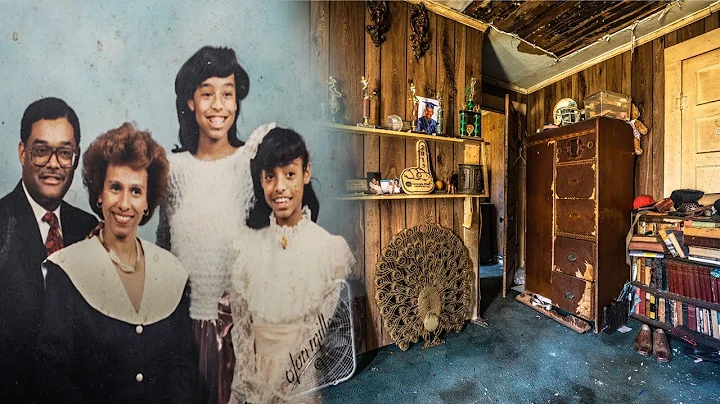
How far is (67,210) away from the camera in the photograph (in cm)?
85

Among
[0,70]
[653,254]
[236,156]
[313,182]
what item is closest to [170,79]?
→ [236,156]

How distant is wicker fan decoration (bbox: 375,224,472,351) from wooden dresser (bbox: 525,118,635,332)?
35.6 inches

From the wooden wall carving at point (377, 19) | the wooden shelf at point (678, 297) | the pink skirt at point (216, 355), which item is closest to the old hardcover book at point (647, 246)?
the wooden shelf at point (678, 297)

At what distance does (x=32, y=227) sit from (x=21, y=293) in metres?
0.20

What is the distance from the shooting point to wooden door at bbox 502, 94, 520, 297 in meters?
2.66

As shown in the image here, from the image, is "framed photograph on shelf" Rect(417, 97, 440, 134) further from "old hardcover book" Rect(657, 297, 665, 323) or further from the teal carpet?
"old hardcover book" Rect(657, 297, 665, 323)

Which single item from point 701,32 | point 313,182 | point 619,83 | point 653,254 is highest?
point 701,32

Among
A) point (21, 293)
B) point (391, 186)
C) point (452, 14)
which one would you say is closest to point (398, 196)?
point (391, 186)

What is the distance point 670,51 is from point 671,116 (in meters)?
0.49

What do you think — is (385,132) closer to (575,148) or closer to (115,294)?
(115,294)

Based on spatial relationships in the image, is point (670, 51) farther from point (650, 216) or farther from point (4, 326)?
point (4, 326)

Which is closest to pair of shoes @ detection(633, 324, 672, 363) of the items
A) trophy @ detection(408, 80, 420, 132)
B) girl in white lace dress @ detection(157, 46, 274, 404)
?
trophy @ detection(408, 80, 420, 132)

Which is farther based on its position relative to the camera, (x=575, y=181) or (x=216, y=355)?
(x=575, y=181)

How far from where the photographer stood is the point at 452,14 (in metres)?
1.80
